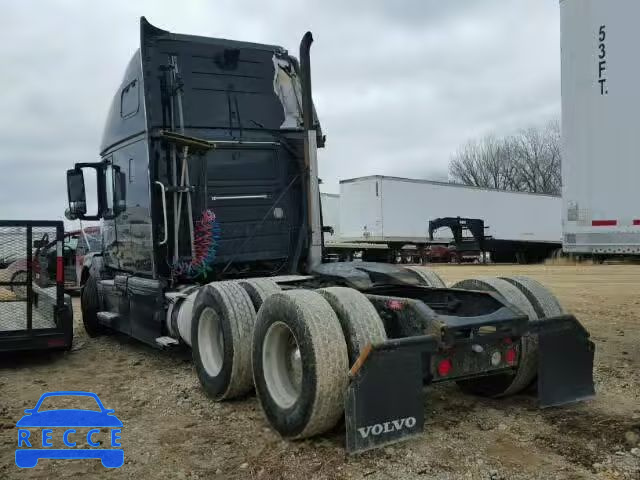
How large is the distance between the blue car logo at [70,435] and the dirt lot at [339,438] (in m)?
0.08

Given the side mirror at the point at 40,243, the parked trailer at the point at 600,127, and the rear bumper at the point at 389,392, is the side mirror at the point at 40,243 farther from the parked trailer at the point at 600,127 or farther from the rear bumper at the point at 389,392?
the parked trailer at the point at 600,127

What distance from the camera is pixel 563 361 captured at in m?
4.37

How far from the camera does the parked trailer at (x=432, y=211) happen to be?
27.4 m

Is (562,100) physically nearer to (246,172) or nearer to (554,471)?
(246,172)

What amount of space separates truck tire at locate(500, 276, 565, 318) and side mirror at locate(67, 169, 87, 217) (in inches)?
222

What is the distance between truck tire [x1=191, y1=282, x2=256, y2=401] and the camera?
16.1 ft

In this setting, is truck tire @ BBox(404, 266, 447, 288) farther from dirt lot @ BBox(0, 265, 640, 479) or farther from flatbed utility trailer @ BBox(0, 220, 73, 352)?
flatbed utility trailer @ BBox(0, 220, 73, 352)

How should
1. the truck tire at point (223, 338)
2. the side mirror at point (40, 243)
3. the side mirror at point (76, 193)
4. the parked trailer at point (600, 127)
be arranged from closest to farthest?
the truck tire at point (223, 338) → the parked trailer at point (600, 127) → the side mirror at point (40, 243) → the side mirror at point (76, 193)

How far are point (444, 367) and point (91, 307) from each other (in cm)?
628

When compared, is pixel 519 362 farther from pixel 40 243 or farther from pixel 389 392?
pixel 40 243

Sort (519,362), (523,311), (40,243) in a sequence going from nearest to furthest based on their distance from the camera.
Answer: (519,362), (523,311), (40,243)

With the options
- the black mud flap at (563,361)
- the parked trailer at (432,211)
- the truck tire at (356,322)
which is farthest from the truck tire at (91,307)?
the parked trailer at (432,211)

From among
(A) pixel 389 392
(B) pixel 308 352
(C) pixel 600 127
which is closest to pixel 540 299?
(A) pixel 389 392

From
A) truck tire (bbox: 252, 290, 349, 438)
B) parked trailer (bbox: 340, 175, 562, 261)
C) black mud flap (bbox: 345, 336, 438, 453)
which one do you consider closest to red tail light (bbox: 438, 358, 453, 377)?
black mud flap (bbox: 345, 336, 438, 453)
